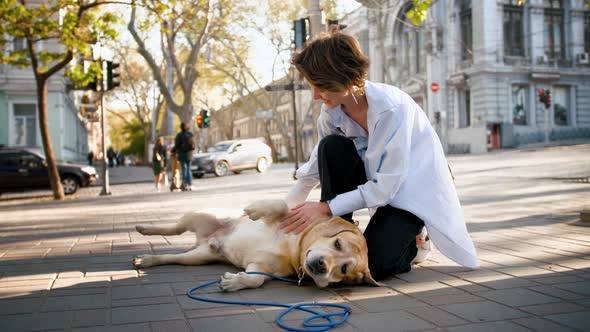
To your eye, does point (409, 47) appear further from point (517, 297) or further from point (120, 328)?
point (120, 328)

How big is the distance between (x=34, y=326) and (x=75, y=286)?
1051 mm

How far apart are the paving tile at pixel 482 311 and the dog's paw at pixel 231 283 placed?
4.23 ft

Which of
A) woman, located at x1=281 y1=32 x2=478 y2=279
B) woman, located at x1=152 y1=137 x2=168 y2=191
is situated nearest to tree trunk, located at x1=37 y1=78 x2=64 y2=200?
woman, located at x1=152 y1=137 x2=168 y2=191

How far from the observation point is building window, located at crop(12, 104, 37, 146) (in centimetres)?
2977

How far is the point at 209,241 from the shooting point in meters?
4.56

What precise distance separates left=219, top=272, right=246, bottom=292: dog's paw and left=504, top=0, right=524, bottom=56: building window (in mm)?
41160

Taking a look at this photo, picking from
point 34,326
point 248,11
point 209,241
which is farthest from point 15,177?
point 248,11

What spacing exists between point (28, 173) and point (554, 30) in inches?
1527

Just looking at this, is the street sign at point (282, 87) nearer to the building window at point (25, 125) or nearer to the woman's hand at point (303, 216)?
the woman's hand at point (303, 216)

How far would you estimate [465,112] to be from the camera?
4194cm

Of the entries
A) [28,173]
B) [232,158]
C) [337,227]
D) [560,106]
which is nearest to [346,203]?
[337,227]

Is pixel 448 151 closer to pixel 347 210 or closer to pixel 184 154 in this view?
pixel 184 154

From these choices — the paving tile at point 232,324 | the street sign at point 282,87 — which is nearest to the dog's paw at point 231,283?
the paving tile at point 232,324

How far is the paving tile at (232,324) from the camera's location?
289 centimetres
